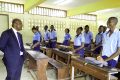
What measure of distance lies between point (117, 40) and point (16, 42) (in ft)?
6.62

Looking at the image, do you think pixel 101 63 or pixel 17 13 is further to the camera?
pixel 17 13

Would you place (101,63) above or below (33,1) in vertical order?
below

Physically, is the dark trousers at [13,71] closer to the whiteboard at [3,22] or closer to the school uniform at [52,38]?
the school uniform at [52,38]

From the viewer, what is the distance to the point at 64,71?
513 centimetres

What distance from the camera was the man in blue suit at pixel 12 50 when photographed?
3511 millimetres

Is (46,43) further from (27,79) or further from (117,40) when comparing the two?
(117,40)

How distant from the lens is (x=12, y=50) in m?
3.56

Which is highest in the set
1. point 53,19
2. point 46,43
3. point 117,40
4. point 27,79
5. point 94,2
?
point 94,2

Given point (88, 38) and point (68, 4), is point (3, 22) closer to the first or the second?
point (68, 4)

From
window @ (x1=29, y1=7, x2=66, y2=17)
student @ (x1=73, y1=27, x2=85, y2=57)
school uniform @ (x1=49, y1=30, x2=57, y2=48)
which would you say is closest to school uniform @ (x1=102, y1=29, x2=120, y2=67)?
student @ (x1=73, y1=27, x2=85, y2=57)

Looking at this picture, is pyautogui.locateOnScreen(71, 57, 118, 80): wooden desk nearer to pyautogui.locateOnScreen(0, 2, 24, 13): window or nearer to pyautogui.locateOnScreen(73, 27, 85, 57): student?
pyautogui.locateOnScreen(73, 27, 85, 57): student

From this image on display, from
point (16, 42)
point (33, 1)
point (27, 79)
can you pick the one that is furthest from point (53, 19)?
point (16, 42)

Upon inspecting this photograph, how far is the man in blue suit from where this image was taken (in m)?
3.51

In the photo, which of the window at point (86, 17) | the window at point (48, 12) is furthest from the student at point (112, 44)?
the window at point (86, 17)
